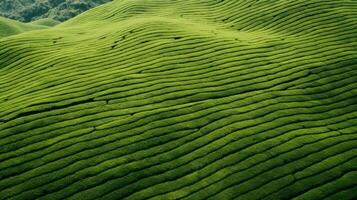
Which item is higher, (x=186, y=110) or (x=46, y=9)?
(x=186, y=110)

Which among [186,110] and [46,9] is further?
[46,9]

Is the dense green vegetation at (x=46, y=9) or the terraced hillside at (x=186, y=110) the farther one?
the dense green vegetation at (x=46, y=9)

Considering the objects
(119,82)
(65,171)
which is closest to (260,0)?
(119,82)

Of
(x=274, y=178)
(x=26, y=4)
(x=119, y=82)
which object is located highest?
(x=119, y=82)

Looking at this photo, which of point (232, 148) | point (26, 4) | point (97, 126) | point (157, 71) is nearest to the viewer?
point (232, 148)

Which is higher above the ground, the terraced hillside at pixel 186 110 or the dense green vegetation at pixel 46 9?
the terraced hillside at pixel 186 110

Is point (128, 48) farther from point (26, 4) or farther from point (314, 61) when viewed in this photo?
point (26, 4)
